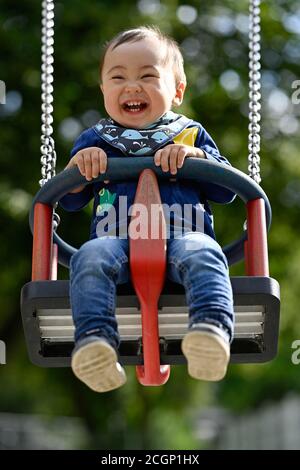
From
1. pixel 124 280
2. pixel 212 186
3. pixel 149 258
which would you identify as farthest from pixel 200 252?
pixel 212 186

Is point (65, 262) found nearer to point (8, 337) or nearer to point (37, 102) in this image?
point (37, 102)

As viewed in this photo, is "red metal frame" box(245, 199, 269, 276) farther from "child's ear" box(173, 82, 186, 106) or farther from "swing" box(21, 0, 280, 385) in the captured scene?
"child's ear" box(173, 82, 186, 106)

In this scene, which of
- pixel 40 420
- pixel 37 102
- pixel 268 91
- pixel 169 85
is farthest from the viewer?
pixel 40 420

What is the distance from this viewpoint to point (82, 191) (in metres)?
3.66

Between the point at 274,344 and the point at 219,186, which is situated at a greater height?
the point at 219,186

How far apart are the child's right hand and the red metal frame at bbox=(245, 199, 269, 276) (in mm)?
525

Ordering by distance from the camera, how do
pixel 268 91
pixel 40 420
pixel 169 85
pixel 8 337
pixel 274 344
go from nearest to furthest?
1. pixel 274 344
2. pixel 169 85
3. pixel 268 91
4. pixel 8 337
5. pixel 40 420

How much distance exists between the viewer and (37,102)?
9.70 m

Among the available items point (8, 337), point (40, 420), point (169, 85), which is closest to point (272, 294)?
point (169, 85)

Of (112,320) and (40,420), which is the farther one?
(40,420)

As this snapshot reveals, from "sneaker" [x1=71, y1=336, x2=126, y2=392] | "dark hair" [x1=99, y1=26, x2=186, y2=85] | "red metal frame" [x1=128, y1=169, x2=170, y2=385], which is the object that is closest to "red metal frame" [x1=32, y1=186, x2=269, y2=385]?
"red metal frame" [x1=128, y1=169, x2=170, y2=385]

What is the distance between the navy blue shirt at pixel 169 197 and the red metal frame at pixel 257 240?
15 centimetres

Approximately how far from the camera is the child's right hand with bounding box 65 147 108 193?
3266 millimetres

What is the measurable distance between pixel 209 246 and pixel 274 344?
466 millimetres
